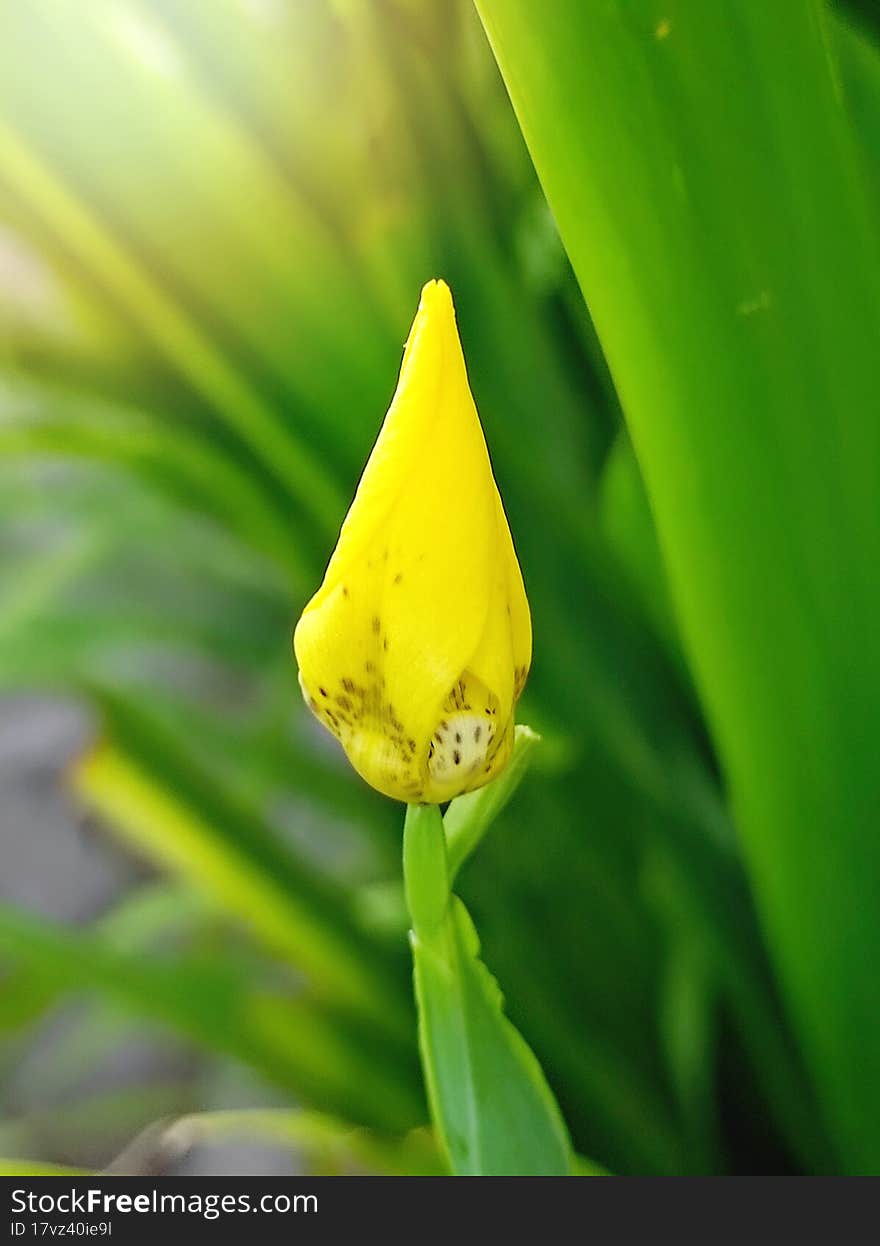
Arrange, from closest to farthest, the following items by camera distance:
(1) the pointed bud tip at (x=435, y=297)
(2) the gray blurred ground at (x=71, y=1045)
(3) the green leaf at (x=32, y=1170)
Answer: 1. (1) the pointed bud tip at (x=435, y=297)
2. (3) the green leaf at (x=32, y=1170)
3. (2) the gray blurred ground at (x=71, y=1045)

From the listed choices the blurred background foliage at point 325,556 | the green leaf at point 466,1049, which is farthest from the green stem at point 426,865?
the blurred background foliage at point 325,556

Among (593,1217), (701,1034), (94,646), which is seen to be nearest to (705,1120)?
(701,1034)

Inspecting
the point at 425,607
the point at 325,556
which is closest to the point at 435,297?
the point at 425,607

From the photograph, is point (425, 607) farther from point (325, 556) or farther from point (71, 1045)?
point (71, 1045)

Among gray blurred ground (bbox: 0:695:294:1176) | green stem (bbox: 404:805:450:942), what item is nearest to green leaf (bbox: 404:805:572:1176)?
green stem (bbox: 404:805:450:942)

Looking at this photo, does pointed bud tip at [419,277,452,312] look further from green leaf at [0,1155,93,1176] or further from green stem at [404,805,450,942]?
green leaf at [0,1155,93,1176]

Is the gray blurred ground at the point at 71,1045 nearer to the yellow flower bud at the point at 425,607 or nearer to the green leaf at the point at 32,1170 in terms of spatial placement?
the green leaf at the point at 32,1170

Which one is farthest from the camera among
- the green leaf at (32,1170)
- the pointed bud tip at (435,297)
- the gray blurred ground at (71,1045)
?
the gray blurred ground at (71,1045)
